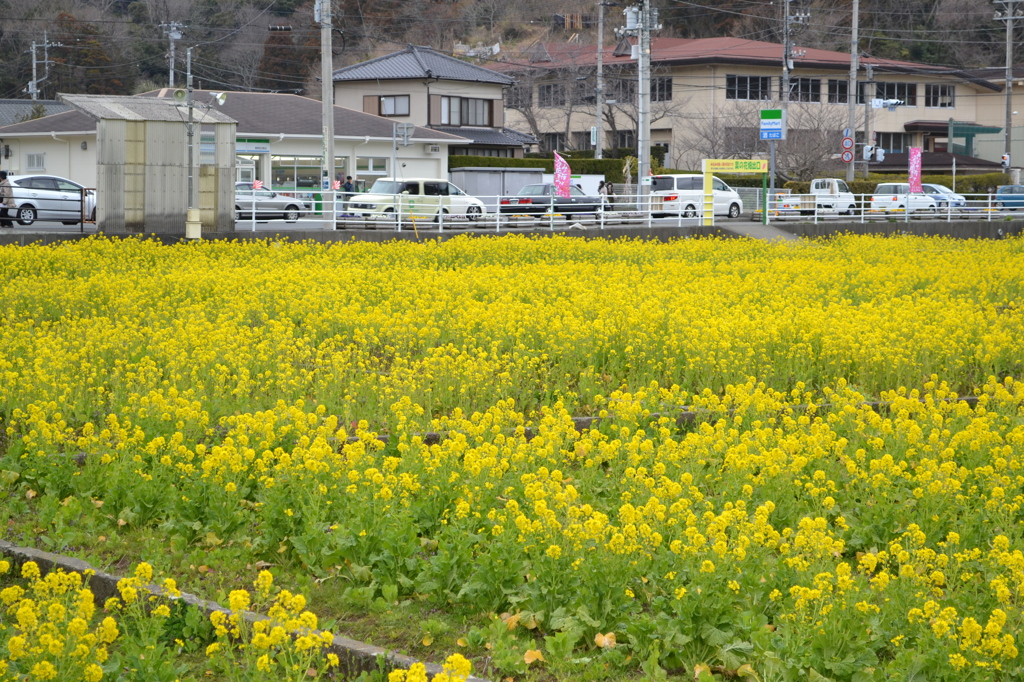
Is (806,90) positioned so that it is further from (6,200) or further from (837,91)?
(6,200)

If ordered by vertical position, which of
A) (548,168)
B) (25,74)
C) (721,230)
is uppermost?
(25,74)

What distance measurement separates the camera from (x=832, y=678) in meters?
4.10

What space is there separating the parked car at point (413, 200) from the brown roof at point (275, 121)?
29.6 ft

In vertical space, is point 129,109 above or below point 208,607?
above

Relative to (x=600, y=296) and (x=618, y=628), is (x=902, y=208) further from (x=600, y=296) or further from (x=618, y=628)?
(x=618, y=628)

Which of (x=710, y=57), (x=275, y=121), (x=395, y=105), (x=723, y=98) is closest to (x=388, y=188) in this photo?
(x=275, y=121)

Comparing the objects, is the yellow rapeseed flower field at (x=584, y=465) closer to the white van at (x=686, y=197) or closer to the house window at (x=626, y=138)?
the white van at (x=686, y=197)

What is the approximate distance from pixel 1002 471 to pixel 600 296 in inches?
285

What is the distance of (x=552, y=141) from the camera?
5838cm

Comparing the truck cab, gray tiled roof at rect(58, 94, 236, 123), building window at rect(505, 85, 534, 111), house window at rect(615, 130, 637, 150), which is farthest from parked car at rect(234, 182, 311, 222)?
house window at rect(615, 130, 637, 150)

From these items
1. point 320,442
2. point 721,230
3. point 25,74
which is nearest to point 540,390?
point 320,442

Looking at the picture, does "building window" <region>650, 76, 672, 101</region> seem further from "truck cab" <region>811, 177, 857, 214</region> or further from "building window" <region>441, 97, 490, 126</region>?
"truck cab" <region>811, 177, 857, 214</region>

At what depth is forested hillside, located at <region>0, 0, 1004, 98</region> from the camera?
52000 mm

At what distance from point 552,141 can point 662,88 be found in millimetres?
6930
